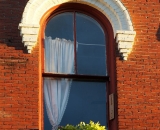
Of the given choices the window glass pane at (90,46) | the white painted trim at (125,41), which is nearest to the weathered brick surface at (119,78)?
the white painted trim at (125,41)

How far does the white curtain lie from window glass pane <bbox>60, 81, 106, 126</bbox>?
4.9 inches

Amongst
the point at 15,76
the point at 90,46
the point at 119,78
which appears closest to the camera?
the point at 15,76

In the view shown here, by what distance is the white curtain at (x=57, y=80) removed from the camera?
39.5ft

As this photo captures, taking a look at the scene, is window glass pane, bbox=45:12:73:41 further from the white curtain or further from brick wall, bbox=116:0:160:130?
brick wall, bbox=116:0:160:130

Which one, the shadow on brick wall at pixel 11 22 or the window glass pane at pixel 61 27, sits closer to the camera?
the shadow on brick wall at pixel 11 22

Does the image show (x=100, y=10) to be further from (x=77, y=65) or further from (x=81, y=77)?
(x=81, y=77)

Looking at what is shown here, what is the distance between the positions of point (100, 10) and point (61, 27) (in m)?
0.89

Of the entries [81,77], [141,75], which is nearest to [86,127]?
[81,77]

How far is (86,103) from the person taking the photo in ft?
40.3

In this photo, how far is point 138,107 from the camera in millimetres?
12055

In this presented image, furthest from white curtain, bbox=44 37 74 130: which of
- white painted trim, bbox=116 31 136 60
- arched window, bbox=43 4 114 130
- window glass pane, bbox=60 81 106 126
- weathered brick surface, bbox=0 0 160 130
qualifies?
white painted trim, bbox=116 31 136 60

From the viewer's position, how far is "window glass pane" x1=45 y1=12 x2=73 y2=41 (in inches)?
500

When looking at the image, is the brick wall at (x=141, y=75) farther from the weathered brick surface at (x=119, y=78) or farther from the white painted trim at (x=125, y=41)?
the white painted trim at (x=125, y=41)

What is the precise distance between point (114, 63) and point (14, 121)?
2.38 metres
